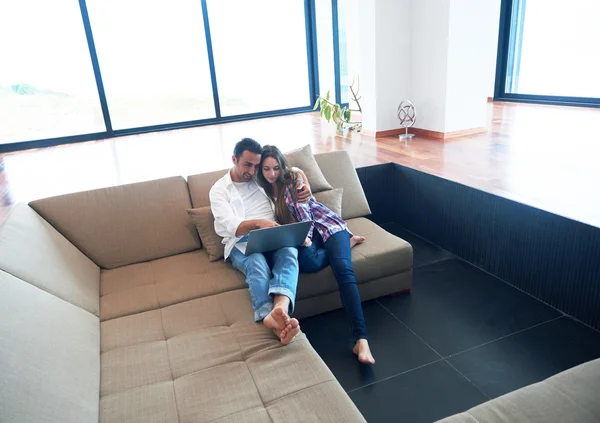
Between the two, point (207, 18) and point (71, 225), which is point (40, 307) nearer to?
point (71, 225)

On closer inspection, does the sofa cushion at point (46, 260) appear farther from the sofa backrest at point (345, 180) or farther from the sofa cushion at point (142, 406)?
the sofa backrest at point (345, 180)

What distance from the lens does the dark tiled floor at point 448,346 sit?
1.79 m

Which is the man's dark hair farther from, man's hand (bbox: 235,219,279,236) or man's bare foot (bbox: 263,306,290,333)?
man's bare foot (bbox: 263,306,290,333)

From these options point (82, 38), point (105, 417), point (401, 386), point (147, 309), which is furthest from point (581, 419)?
point (82, 38)

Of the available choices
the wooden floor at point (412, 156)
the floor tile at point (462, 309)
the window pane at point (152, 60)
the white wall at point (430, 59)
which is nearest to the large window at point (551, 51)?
the wooden floor at point (412, 156)

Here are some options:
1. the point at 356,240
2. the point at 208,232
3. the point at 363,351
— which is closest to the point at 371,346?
the point at 363,351

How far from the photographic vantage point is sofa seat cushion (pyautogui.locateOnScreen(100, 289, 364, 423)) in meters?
1.33

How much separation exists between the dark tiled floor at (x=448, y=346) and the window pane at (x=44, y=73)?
5.48 meters

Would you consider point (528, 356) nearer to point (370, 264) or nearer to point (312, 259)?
point (370, 264)

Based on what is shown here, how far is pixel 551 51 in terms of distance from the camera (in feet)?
19.8

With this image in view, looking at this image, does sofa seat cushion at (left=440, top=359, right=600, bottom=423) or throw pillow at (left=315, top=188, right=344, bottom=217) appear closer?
sofa seat cushion at (left=440, top=359, right=600, bottom=423)

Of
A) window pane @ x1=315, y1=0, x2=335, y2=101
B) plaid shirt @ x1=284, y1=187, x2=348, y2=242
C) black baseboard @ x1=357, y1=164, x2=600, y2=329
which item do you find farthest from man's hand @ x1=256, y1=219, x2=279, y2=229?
window pane @ x1=315, y1=0, x2=335, y2=101

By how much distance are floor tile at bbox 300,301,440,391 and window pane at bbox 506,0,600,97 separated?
514cm

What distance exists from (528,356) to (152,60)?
6390mm
